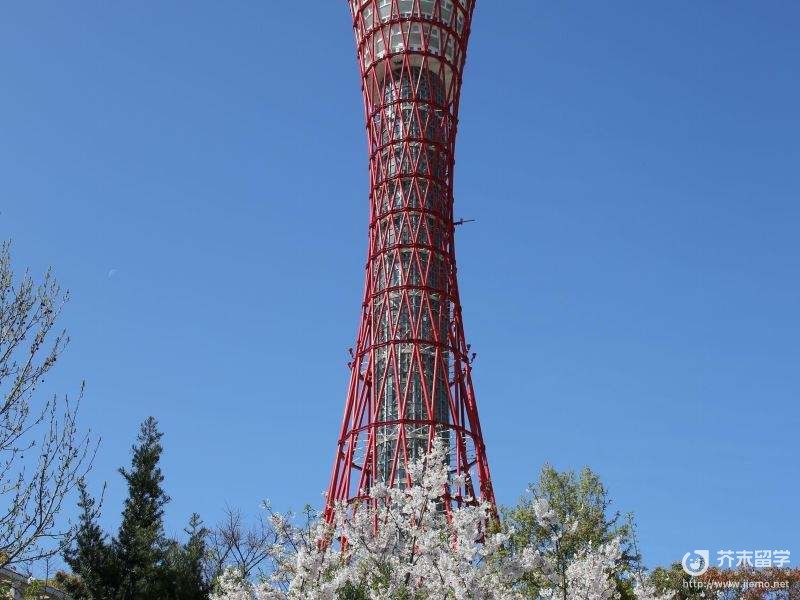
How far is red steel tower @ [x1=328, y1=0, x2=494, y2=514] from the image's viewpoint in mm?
34031

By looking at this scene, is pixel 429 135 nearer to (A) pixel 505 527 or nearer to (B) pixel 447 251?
(B) pixel 447 251

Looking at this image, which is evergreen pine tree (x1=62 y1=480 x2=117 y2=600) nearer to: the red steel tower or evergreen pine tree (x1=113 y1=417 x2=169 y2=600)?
evergreen pine tree (x1=113 y1=417 x2=169 y2=600)

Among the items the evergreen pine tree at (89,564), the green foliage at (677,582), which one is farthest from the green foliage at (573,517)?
the evergreen pine tree at (89,564)

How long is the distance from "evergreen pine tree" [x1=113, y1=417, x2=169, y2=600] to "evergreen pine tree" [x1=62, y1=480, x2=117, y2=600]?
349 millimetres

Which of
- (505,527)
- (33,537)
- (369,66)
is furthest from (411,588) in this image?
(369,66)

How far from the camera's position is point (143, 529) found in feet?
84.9

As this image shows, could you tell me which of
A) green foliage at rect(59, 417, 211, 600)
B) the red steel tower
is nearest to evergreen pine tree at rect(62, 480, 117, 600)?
green foliage at rect(59, 417, 211, 600)

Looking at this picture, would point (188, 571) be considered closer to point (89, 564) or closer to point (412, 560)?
point (89, 564)

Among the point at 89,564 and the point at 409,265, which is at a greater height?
the point at 409,265

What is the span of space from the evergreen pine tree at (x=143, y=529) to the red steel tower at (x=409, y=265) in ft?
25.4

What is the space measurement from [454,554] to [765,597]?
85.3 feet

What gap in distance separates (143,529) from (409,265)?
14.7m

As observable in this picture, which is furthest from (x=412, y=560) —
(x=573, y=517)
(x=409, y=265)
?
(x=409, y=265)

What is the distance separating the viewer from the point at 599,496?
81.4 ft
